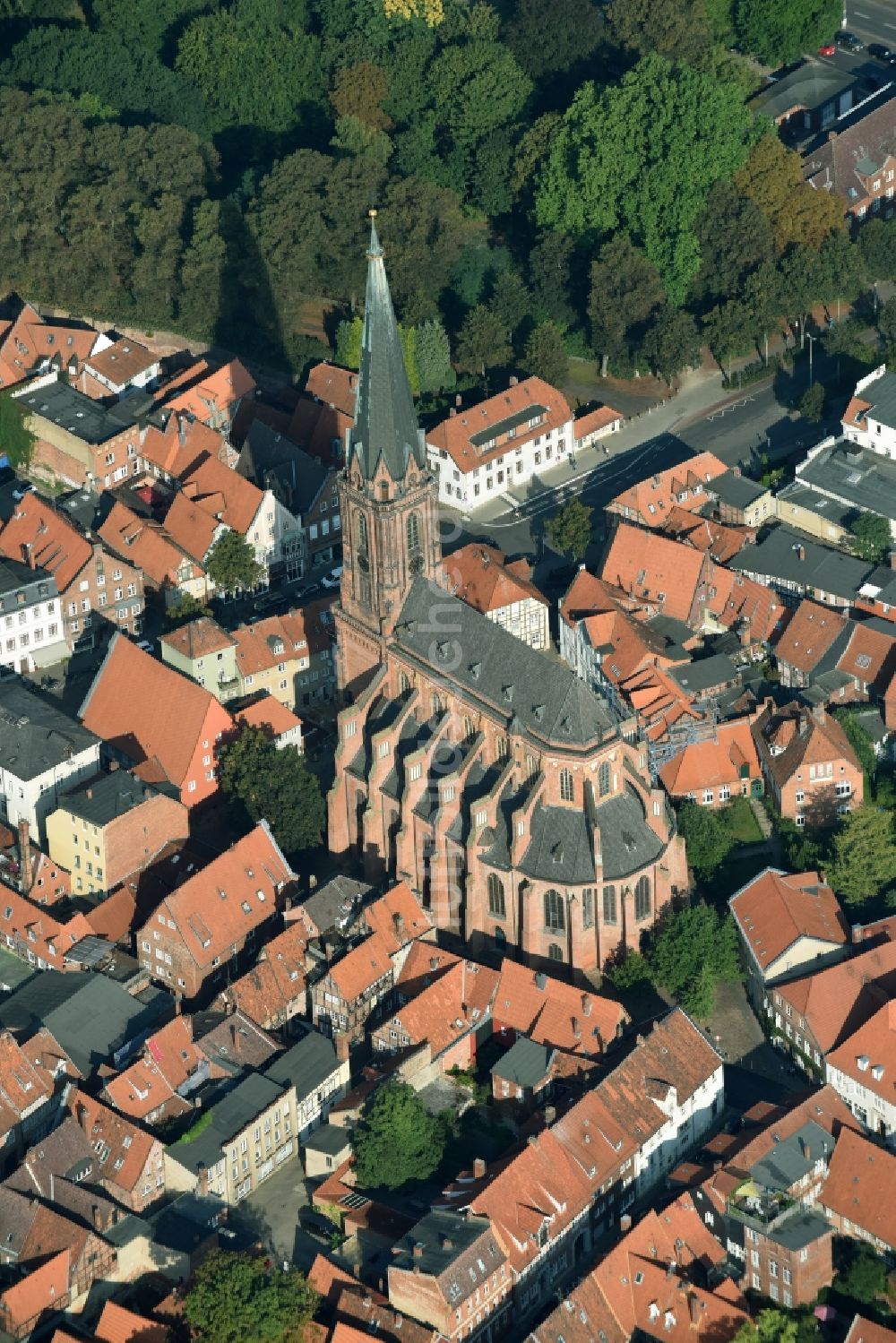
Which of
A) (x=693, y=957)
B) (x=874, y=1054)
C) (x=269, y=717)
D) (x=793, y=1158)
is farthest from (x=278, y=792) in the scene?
(x=793, y=1158)

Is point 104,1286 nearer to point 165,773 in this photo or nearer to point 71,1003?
point 71,1003

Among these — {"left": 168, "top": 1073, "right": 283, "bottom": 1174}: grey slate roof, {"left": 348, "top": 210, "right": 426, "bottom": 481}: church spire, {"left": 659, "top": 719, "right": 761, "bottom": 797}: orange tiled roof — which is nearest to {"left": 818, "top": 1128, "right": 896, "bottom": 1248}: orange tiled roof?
{"left": 168, "top": 1073, "right": 283, "bottom": 1174}: grey slate roof

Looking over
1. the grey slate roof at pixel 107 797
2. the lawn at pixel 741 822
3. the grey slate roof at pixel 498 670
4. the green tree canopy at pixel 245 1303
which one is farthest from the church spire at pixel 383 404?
the green tree canopy at pixel 245 1303

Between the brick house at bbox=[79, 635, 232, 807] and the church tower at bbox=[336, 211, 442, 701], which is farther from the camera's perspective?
the brick house at bbox=[79, 635, 232, 807]

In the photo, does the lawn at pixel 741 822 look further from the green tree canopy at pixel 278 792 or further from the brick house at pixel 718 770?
the green tree canopy at pixel 278 792

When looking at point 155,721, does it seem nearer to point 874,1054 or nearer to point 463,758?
point 463,758

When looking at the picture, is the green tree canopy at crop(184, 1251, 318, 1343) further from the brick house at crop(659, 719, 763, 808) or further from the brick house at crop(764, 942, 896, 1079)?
the brick house at crop(659, 719, 763, 808)
